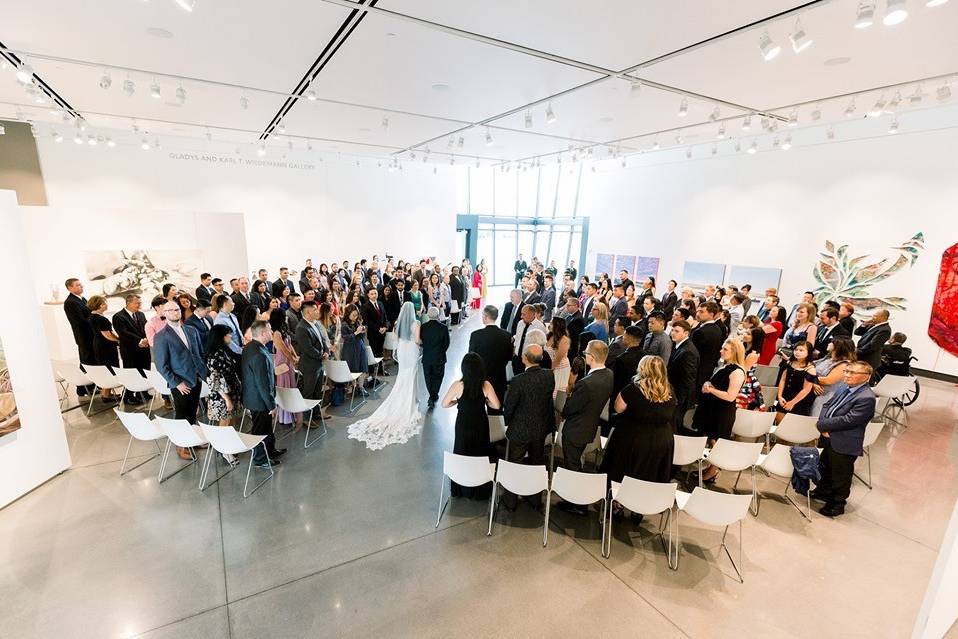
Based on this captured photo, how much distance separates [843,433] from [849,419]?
196 mm

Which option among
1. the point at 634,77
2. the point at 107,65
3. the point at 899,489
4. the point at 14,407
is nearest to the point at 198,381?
the point at 14,407

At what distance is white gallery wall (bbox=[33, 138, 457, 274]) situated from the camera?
9320 mm

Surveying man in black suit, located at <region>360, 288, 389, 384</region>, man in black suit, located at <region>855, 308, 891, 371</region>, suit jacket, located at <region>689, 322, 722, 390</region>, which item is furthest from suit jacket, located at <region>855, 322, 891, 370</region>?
man in black suit, located at <region>360, 288, 389, 384</region>

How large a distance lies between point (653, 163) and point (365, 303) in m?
9.46

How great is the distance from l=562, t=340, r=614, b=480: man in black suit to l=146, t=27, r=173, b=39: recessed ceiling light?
503 cm

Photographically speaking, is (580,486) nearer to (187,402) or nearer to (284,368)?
(284,368)

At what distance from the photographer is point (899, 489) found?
437cm

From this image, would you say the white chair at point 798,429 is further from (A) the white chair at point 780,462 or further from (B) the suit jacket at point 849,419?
(A) the white chair at point 780,462

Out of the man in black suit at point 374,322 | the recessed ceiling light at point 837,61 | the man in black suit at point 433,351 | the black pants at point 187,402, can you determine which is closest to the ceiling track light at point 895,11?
the recessed ceiling light at point 837,61

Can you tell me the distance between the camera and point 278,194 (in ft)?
38.1

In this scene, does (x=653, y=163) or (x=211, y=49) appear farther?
(x=653, y=163)

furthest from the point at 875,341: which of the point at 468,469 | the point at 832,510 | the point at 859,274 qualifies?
the point at 468,469

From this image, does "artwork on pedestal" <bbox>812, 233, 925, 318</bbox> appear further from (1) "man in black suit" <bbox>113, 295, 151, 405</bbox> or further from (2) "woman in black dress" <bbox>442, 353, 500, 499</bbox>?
(1) "man in black suit" <bbox>113, 295, 151, 405</bbox>

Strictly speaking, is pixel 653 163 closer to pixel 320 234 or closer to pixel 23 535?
pixel 320 234
